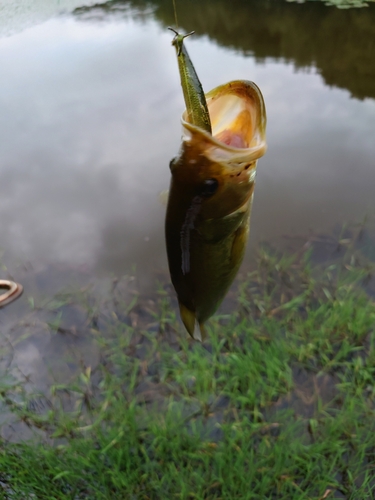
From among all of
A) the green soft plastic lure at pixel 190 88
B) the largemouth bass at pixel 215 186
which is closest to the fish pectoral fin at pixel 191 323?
the largemouth bass at pixel 215 186

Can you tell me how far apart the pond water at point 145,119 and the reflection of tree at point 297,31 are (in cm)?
3

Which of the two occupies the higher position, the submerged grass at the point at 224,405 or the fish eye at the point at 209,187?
the fish eye at the point at 209,187

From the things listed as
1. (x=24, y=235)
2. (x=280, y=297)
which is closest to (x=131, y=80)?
(x=24, y=235)

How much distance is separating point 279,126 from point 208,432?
3.36 metres

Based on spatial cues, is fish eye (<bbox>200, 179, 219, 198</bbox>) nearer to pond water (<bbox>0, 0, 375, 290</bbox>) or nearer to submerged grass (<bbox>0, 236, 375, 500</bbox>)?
submerged grass (<bbox>0, 236, 375, 500</bbox>)

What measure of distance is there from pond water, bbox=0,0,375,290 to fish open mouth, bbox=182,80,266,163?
2.10 meters

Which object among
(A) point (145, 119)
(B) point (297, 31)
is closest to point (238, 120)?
(A) point (145, 119)

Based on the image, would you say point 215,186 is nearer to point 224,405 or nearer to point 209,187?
point 209,187

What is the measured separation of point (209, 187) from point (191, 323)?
485 millimetres

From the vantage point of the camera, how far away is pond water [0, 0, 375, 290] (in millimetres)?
3201

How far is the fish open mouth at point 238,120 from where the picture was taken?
65cm

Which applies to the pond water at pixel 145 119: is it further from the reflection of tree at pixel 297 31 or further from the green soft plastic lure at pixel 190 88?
the green soft plastic lure at pixel 190 88

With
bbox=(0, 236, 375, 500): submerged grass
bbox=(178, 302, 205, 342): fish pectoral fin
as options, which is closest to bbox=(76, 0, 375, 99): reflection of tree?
bbox=(0, 236, 375, 500): submerged grass

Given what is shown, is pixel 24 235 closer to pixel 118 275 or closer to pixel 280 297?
pixel 118 275
